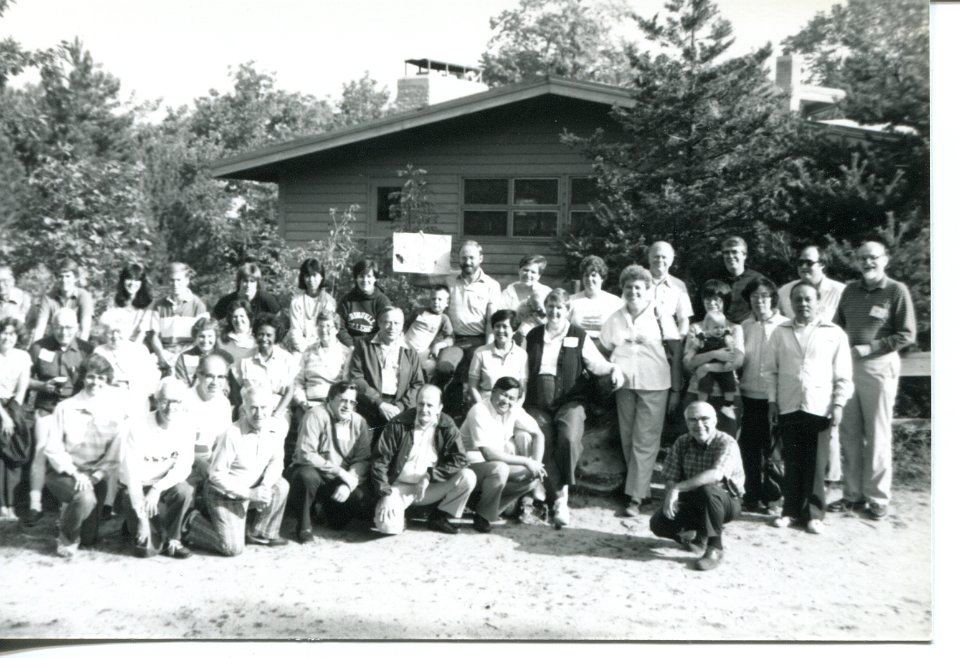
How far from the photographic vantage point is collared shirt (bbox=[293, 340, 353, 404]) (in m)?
6.61

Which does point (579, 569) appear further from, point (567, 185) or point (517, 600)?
point (567, 185)

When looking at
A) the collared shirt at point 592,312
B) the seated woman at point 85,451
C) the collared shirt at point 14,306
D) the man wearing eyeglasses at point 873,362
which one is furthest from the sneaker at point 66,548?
the man wearing eyeglasses at point 873,362

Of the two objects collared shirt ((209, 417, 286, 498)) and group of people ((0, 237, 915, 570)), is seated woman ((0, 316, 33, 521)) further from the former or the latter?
collared shirt ((209, 417, 286, 498))

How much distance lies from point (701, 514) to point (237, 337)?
11.1 feet

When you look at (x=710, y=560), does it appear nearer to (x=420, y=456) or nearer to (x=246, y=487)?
(x=420, y=456)

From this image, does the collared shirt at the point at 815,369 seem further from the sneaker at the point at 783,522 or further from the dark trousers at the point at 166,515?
the dark trousers at the point at 166,515

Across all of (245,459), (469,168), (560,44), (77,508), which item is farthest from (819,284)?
(560,44)

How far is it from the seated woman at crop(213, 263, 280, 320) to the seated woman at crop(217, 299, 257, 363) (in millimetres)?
333

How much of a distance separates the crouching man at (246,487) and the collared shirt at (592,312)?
7.46 ft

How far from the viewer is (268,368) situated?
6633 millimetres

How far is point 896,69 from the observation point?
7477 millimetres

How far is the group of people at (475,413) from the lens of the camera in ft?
19.8

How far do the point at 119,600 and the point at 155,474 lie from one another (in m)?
0.82

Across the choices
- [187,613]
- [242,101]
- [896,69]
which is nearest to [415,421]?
[187,613]
